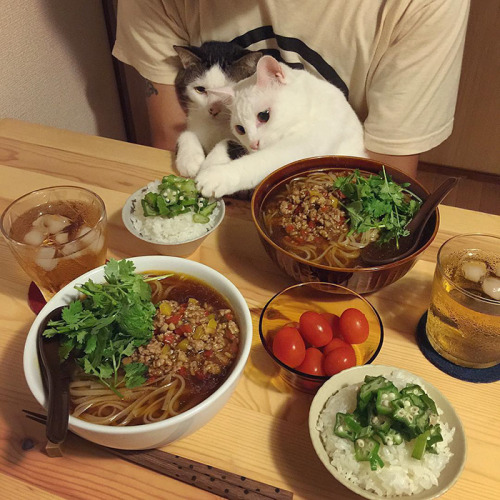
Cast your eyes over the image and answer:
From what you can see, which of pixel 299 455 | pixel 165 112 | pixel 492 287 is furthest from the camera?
pixel 165 112

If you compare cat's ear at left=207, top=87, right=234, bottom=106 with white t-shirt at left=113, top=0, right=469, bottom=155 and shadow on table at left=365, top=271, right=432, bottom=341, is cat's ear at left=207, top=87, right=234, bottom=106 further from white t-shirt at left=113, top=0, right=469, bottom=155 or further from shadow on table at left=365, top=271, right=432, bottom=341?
shadow on table at left=365, top=271, right=432, bottom=341

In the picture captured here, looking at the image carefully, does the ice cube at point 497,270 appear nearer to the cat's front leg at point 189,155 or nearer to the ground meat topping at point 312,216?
the ground meat topping at point 312,216

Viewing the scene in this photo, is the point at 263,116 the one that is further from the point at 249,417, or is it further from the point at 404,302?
the point at 249,417

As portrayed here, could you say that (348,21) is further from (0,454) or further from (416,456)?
(0,454)

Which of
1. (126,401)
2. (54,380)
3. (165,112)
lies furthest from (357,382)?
(165,112)

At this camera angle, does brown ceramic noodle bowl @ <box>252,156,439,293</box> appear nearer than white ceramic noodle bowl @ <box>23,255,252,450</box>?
No

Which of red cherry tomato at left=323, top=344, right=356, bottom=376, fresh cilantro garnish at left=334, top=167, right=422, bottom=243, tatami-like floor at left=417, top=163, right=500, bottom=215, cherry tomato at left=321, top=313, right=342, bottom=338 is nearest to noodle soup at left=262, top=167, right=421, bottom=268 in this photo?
fresh cilantro garnish at left=334, top=167, right=422, bottom=243

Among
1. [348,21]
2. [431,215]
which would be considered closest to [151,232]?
[431,215]
